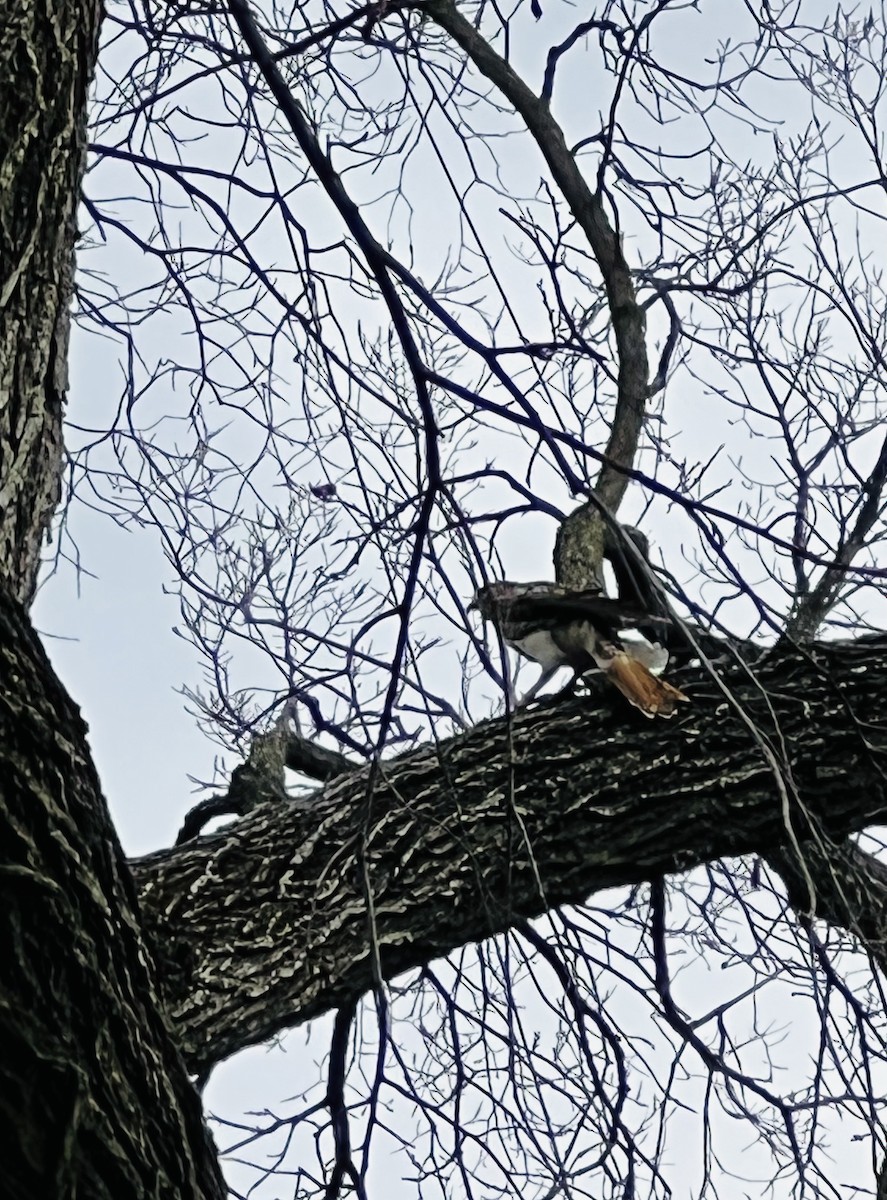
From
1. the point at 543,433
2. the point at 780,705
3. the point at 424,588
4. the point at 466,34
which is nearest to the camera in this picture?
the point at 543,433

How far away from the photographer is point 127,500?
11.0 ft

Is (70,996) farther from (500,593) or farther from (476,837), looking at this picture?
(476,837)

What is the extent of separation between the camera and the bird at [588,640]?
301cm

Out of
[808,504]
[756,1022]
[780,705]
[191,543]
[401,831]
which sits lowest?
[756,1022]

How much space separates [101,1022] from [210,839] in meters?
1.65

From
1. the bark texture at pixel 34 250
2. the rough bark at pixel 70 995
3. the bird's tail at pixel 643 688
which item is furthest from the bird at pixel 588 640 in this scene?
the rough bark at pixel 70 995

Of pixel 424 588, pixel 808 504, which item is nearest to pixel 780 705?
pixel 808 504

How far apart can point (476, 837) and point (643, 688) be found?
1.74 feet

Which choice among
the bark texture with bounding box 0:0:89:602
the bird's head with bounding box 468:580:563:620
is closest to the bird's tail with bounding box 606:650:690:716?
the bird's head with bounding box 468:580:563:620

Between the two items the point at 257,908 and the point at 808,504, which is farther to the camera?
the point at 808,504

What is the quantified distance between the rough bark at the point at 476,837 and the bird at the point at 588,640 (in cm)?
7

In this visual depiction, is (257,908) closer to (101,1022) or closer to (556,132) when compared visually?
(101,1022)

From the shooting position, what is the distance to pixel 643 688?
3.01 m

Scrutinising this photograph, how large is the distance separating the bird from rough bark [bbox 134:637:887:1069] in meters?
0.07
